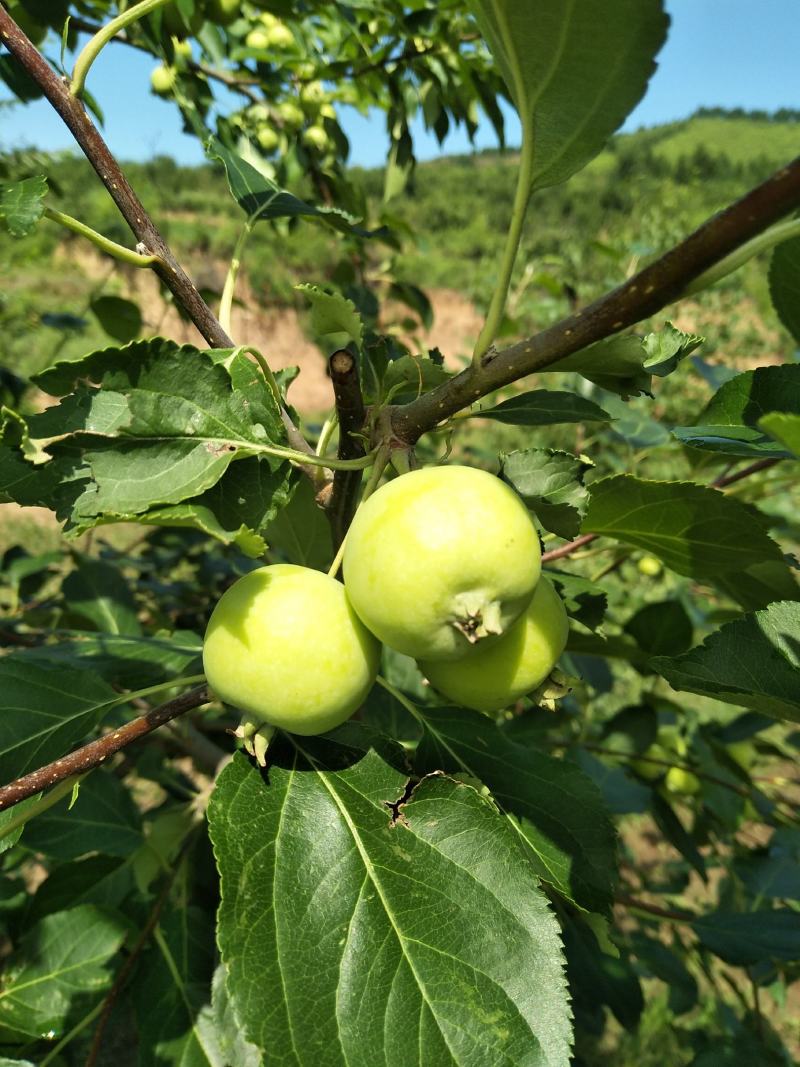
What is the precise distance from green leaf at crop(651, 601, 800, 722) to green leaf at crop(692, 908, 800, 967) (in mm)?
1039

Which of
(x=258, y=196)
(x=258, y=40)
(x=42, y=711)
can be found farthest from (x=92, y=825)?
(x=258, y=40)

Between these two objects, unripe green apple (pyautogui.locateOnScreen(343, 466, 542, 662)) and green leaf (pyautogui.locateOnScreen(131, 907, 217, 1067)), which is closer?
unripe green apple (pyautogui.locateOnScreen(343, 466, 542, 662))

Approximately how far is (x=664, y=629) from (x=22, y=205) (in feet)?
5.21

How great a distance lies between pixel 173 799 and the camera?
2113 millimetres

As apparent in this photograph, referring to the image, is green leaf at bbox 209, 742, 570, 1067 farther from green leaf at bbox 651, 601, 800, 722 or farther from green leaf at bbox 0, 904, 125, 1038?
green leaf at bbox 0, 904, 125, 1038

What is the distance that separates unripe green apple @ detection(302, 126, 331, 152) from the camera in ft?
9.48

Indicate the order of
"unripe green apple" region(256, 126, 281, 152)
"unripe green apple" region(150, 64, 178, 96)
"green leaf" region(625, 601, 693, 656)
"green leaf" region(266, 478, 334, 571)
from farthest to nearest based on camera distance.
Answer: "unripe green apple" region(256, 126, 281, 152) → "unripe green apple" region(150, 64, 178, 96) → "green leaf" region(625, 601, 693, 656) → "green leaf" region(266, 478, 334, 571)

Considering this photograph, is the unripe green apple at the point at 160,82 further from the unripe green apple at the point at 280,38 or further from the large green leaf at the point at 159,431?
A: the large green leaf at the point at 159,431

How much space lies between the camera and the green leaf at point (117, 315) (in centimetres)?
220

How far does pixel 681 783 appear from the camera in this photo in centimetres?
233

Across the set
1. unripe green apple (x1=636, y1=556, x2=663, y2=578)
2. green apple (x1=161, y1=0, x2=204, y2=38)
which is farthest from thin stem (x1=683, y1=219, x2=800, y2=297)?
unripe green apple (x1=636, y1=556, x2=663, y2=578)

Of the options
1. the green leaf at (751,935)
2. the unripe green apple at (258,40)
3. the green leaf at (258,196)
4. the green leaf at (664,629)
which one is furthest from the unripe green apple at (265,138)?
the green leaf at (751,935)

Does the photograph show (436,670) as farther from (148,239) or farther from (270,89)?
(270,89)

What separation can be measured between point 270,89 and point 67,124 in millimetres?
2191
